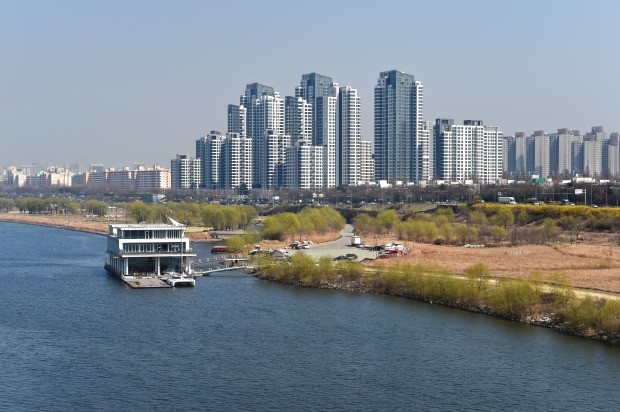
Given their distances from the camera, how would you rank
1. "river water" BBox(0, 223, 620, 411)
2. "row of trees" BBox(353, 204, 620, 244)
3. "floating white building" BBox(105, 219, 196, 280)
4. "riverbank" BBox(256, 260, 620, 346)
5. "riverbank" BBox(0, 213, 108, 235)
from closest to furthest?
"river water" BBox(0, 223, 620, 411) → "riverbank" BBox(256, 260, 620, 346) → "floating white building" BBox(105, 219, 196, 280) → "row of trees" BBox(353, 204, 620, 244) → "riverbank" BBox(0, 213, 108, 235)

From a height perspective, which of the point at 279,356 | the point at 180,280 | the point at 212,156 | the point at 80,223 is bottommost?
the point at 279,356

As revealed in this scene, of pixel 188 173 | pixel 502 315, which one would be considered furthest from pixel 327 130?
pixel 502 315

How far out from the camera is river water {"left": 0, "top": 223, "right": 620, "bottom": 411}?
11570mm

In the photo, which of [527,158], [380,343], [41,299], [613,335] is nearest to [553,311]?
[613,335]

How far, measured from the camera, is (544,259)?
25.0 m

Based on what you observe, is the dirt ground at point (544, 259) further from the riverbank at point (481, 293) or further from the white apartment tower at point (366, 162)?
the white apartment tower at point (366, 162)

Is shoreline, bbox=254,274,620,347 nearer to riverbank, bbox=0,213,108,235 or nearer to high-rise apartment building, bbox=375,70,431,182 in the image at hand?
riverbank, bbox=0,213,108,235

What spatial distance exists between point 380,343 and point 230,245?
48.4 feet

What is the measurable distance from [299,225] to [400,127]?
40054mm

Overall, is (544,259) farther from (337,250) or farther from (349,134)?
(349,134)

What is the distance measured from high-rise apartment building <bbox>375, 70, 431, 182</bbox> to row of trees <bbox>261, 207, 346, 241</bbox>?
33.2 m

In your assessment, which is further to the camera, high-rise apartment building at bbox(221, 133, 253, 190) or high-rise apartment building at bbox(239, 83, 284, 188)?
high-rise apartment building at bbox(221, 133, 253, 190)

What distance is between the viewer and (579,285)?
19.1m

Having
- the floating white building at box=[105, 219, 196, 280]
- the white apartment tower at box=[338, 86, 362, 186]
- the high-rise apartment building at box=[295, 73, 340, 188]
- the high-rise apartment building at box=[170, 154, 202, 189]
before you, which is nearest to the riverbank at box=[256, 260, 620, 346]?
the floating white building at box=[105, 219, 196, 280]
